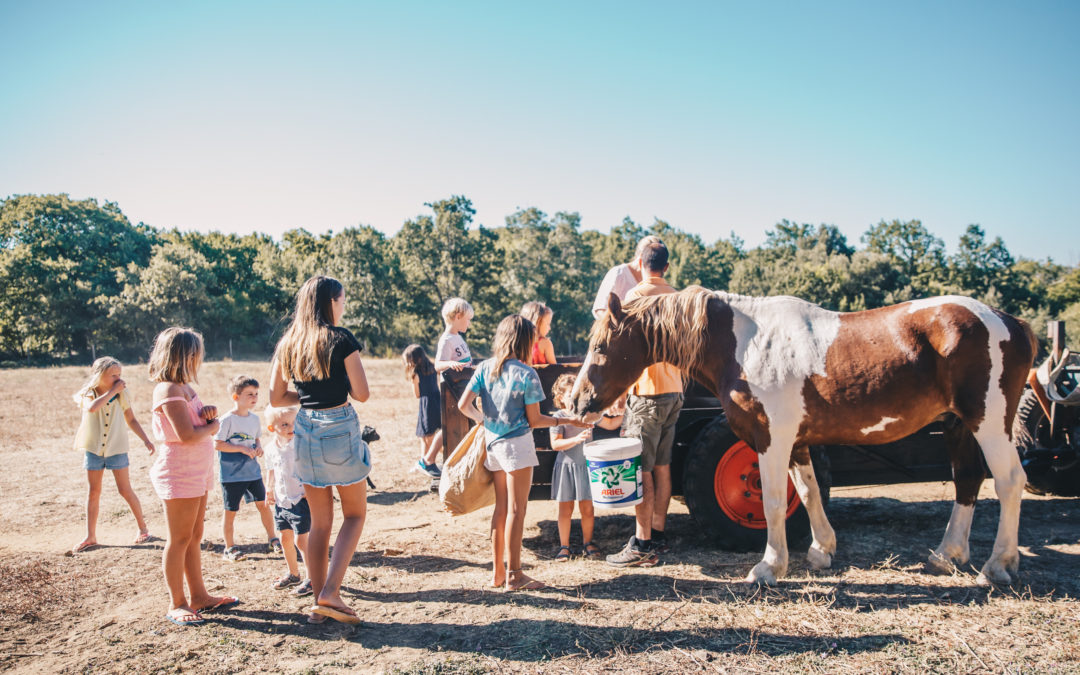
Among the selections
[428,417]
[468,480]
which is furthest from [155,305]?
[468,480]

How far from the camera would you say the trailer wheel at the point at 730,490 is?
4.19 metres

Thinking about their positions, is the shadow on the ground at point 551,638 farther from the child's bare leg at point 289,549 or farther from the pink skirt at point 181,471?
the pink skirt at point 181,471

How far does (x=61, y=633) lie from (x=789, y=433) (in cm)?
443

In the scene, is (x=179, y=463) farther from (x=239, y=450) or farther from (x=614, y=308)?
(x=614, y=308)

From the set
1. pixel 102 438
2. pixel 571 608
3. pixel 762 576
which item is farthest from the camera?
pixel 102 438

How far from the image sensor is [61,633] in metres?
3.37

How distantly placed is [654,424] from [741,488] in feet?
2.72

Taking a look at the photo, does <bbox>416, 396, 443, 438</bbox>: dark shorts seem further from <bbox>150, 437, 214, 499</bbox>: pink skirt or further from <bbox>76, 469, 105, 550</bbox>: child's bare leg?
<bbox>150, 437, 214, 499</bbox>: pink skirt

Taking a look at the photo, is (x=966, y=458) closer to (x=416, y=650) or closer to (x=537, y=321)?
(x=537, y=321)

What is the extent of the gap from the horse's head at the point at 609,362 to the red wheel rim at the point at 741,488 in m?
1.02

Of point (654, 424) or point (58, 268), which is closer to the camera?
point (654, 424)

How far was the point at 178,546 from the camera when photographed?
3398 millimetres

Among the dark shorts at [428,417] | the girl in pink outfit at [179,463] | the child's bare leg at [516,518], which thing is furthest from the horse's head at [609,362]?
the dark shorts at [428,417]

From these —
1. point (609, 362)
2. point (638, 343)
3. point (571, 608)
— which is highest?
point (638, 343)
